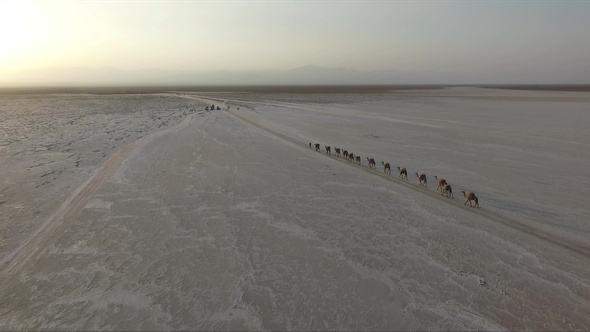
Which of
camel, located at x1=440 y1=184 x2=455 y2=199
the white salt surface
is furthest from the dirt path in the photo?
camel, located at x1=440 y1=184 x2=455 y2=199

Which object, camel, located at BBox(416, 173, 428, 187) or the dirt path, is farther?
camel, located at BBox(416, 173, 428, 187)

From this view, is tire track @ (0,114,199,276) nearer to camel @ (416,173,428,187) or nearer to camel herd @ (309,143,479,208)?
camel herd @ (309,143,479,208)

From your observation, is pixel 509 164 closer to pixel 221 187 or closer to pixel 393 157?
pixel 393 157

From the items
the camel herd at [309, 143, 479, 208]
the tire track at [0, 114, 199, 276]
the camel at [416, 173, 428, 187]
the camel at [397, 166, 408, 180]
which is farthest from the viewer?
the camel at [397, 166, 408, 180]

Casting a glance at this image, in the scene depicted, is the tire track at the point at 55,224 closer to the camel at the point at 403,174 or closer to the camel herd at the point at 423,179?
the camel herd at the point at 423,179

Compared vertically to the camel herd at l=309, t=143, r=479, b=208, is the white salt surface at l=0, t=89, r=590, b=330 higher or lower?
lower

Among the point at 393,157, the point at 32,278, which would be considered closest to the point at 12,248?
the point at 32,278

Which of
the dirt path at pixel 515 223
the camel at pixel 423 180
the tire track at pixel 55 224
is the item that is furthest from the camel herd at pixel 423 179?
the tire track at pixel 55 224

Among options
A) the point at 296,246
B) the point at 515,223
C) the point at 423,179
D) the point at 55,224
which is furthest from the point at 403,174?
the point at 55,224
